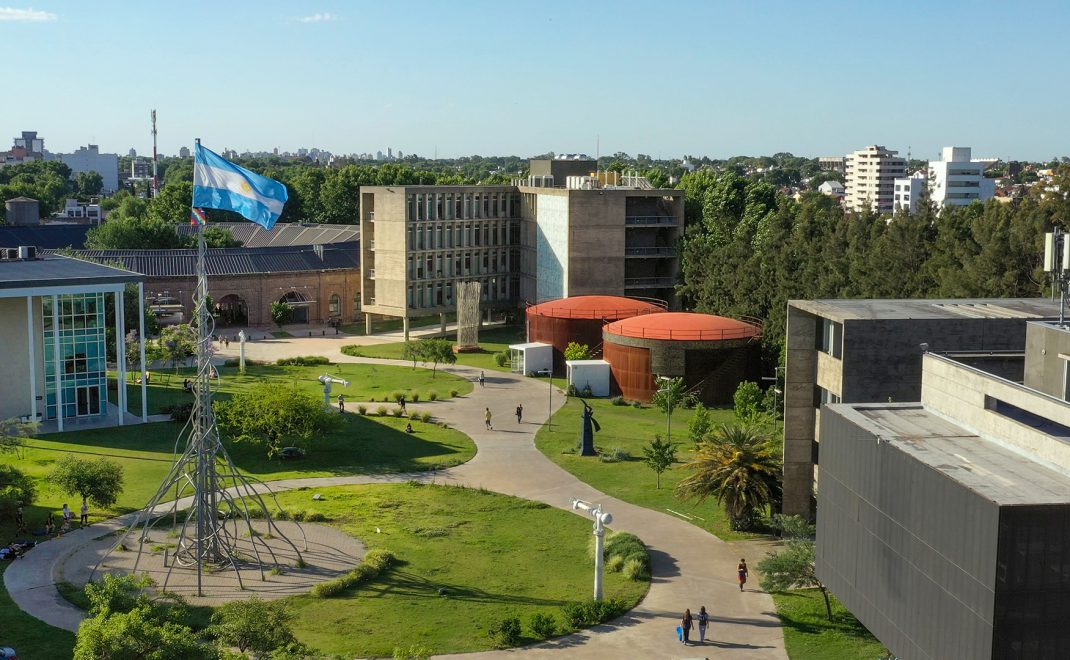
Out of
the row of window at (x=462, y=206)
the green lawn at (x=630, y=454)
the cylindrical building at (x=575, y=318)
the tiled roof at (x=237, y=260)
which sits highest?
the row of window at (x=462, y=206)

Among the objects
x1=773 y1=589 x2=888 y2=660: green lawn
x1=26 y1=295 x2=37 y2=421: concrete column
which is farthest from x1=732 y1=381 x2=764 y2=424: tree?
x1=26 y1=295 x2=37 y2=421: concrete column

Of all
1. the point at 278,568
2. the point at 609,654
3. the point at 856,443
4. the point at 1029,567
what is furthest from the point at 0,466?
the point at 1029,567

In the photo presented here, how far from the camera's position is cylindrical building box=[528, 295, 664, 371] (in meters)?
85.4

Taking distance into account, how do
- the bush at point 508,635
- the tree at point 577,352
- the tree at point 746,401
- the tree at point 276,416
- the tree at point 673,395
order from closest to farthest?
the bush at point 508,635
the tree at point 276,416
the tree at point 746,401
the tree at point 673,395
the tree at point 577,352

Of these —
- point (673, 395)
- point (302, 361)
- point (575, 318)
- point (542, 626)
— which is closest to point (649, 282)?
point (575, 318)

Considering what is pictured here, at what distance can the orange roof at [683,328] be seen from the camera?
75.9 m

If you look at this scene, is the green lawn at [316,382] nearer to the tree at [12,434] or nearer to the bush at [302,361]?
the bush at [302,361]

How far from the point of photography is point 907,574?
95.7 feet

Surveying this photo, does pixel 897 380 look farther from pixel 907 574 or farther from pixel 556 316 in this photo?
pixel 556 316

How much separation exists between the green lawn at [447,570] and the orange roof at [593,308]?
3359 centimetres

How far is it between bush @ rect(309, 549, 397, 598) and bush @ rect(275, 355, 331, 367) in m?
44.4

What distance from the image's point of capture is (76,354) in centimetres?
6675

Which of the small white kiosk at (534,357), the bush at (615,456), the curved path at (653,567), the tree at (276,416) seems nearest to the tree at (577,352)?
the small white kiosk at (534,357)

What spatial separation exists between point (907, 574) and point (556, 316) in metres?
58.1
